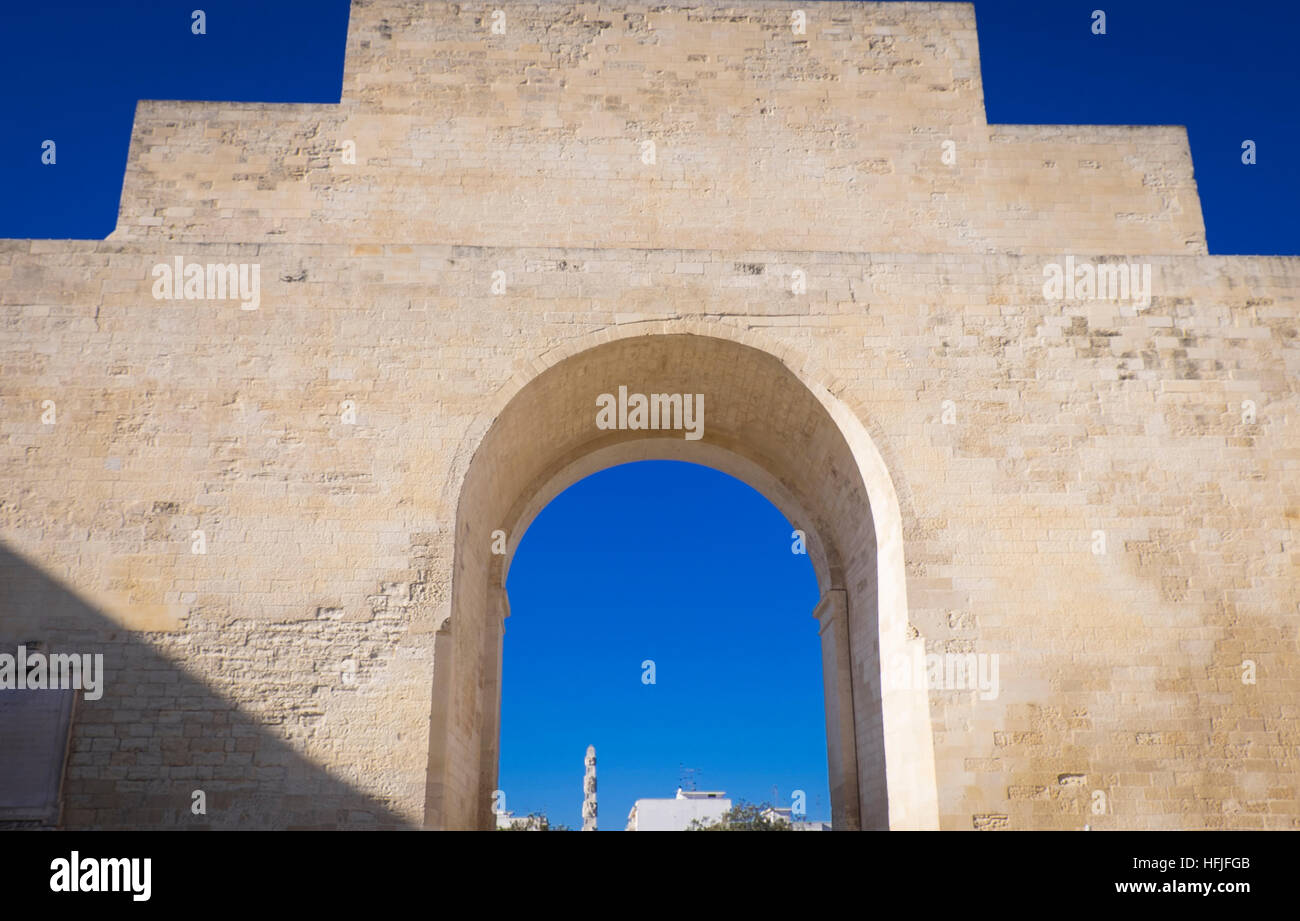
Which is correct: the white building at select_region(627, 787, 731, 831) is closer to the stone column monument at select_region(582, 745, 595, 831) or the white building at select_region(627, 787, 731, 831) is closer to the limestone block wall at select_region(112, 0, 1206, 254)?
the stone column monument at select_region(582, 745, 595, 831)

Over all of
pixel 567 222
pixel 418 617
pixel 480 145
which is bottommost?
pixel 418 617

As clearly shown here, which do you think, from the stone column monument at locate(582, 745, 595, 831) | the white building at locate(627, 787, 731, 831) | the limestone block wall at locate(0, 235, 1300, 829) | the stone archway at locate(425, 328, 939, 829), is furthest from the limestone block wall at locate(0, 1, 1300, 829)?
the white building at locate(627, 787, 731, 831)

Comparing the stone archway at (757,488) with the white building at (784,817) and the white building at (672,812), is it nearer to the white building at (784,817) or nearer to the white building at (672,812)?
the white building at (784,817)

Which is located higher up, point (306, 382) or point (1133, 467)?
point (306, 382)

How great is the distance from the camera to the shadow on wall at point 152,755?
287 inches

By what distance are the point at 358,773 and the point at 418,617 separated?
120 cm

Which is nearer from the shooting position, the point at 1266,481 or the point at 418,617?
the point at 418,617

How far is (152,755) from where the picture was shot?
7453 mm

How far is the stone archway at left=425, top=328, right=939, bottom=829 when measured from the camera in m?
8.06

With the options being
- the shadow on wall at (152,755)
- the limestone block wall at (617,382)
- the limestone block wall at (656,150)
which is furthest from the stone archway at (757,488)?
the limestone block wall at (656,150)

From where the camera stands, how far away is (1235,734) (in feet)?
25.3
